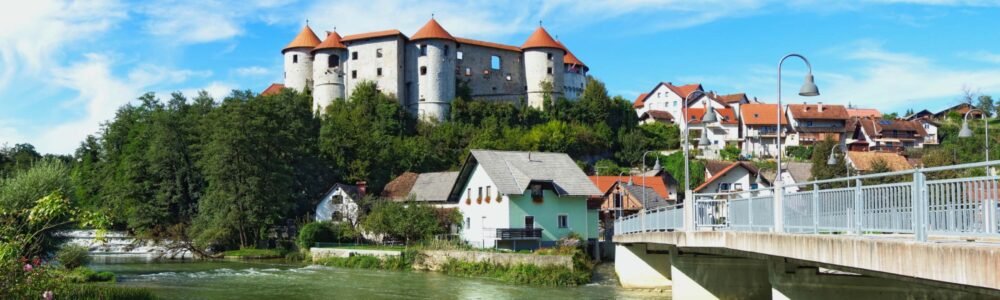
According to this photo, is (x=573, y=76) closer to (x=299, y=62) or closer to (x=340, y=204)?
(x=299, y=62)

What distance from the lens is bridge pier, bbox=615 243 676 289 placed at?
35.2m

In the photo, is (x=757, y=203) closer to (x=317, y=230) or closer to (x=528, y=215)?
(x=528, y=215)

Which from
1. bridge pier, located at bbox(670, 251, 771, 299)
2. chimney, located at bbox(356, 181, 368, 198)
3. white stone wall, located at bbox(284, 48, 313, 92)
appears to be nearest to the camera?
bridge pier, located at bbox(670, 251, 771, 299)

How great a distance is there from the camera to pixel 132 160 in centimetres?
7050

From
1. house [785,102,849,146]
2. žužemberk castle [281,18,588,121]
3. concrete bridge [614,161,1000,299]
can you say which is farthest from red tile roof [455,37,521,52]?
concrete bridge [614,161,1000,299]

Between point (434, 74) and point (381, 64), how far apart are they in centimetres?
629

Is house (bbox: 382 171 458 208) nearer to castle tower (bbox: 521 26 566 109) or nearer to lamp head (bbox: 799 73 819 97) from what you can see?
lamp head (bbox: 799 73 819 97)

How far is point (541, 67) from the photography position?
112500 mm

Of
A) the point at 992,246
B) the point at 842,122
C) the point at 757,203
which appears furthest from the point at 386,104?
the point at 992,246

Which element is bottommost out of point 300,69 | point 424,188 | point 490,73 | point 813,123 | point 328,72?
point 424,188

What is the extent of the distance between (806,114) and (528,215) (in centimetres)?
7668

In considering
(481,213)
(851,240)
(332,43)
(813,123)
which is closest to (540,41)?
(332,43)

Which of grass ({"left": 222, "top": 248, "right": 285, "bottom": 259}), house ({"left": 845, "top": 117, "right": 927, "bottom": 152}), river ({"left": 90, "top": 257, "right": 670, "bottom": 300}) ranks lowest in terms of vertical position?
river ({"left": 90, "top": 257, "right": 670, "bottom": 300})

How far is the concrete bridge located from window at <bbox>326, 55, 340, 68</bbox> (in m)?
82.6
